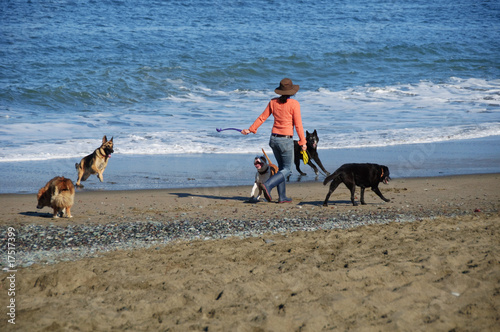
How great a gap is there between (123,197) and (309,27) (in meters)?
23.8

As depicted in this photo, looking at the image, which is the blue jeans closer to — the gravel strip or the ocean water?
the gravel strip

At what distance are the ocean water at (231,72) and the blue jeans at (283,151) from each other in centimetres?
450

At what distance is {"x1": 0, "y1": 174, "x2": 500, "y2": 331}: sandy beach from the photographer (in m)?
3.66

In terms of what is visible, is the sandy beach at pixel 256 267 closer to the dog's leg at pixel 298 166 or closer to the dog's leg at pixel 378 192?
the dog's leg at pixel 378 192

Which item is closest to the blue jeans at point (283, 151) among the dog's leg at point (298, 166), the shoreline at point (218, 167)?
the shoreline at point (218, 167)

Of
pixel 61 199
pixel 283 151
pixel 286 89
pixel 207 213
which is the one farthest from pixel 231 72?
pixel 61 199

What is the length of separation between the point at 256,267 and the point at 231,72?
738 inches

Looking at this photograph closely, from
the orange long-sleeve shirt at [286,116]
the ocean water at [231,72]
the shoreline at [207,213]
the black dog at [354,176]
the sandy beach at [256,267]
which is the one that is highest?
the ocean water at [231,72]

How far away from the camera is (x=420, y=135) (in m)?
13.8

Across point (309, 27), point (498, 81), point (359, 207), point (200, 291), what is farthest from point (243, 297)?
point (309, 27)

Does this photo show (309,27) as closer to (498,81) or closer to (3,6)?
(498,81)

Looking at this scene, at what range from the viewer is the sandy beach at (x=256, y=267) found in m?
3.66

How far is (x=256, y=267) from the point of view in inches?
184

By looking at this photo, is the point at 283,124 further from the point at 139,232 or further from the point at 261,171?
the point at 139,232
